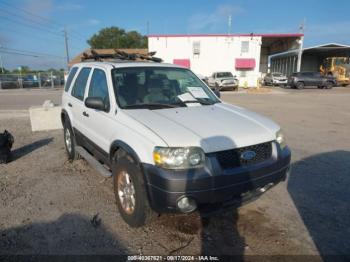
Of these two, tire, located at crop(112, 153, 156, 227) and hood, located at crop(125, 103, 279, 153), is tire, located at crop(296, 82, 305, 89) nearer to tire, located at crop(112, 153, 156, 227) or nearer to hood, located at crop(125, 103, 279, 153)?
hood, located at crop(125, 103, 279, 153)

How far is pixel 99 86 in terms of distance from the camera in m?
4.13

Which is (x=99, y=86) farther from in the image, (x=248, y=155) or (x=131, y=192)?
(x=248, y=155)

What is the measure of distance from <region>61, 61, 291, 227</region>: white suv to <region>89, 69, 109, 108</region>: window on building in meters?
0.02

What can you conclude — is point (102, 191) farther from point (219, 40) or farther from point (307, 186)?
point (219, 40)

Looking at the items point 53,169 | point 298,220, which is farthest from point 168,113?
point 53,169

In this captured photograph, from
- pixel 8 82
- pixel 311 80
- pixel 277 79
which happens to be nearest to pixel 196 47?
pixel 277 79

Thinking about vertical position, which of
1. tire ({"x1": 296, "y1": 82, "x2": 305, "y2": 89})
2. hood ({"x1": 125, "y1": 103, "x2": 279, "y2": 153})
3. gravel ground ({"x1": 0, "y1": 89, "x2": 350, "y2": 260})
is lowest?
gravel ground ({"x1": 0, "y1": 89, "x2": 350, "y2": 260})

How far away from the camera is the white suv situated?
2697mm

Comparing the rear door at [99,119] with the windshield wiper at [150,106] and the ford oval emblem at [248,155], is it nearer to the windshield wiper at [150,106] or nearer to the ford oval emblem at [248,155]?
the windshield wiper at [150,106]

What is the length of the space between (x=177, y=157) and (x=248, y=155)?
78 centimetres

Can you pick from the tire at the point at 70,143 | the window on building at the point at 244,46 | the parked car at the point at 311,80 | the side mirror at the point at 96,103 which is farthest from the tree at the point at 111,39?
the side mirror at the point at 96,103

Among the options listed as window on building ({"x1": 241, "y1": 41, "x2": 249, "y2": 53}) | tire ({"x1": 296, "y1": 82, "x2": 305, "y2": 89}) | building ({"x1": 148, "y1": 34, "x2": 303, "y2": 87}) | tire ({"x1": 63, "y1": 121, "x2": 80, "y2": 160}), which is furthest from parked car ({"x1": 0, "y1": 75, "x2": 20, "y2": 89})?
tire ({"x1": 63, "y1": 121, "x2": 80, "y2": 160})

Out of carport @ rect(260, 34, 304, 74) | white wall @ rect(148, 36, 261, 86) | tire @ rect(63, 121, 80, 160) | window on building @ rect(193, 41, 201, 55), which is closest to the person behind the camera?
tire @ rect(63, 121, 80, 160)

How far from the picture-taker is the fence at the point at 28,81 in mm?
34344
